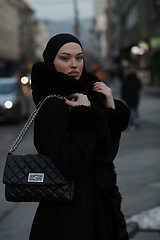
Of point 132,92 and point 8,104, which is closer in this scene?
point 132,92

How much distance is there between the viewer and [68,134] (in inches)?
79.2

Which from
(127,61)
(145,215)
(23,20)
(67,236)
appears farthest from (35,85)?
(23,20)

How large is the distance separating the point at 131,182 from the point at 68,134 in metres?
4.22

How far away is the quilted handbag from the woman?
5cm

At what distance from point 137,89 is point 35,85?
35.0ft

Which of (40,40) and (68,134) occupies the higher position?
(68,134)

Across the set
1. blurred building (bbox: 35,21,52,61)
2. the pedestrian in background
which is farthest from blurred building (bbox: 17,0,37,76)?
the pedestrian in background

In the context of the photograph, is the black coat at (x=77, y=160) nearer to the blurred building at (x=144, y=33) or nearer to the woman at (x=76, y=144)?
the woman at (x=76, y=144)

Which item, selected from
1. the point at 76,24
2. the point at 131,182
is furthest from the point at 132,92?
the point at 76,24

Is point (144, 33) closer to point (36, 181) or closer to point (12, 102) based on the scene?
point (12, 102)

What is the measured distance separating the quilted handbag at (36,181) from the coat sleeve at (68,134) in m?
0.05

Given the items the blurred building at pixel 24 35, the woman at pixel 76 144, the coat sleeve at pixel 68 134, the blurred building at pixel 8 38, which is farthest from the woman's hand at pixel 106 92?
the blurred building at pixel 24 35

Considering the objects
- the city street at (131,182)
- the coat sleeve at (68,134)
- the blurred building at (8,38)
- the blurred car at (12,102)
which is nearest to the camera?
the coat sleeve at (68,134)

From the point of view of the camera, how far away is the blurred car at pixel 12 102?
46.6ft
